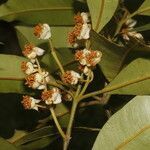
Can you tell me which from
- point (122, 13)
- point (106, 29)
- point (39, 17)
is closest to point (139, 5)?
point (122, 13)

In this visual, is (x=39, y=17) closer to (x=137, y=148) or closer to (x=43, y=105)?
(x=43, y=105)

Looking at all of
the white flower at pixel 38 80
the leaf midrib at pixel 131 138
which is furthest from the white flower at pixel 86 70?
the leaf midrib at pixel 131 138

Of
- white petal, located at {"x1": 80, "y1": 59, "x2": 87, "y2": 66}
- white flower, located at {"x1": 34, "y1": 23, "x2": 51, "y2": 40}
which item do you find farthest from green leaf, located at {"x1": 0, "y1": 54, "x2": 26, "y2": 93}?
white petal, located at {"x1": 80, "y1": 59, "x2": 87, "y2": 66}

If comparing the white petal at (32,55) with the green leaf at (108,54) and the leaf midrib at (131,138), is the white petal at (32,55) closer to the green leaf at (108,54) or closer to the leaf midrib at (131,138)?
the green leaf at (108,54)

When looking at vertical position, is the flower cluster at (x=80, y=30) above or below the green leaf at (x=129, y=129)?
above

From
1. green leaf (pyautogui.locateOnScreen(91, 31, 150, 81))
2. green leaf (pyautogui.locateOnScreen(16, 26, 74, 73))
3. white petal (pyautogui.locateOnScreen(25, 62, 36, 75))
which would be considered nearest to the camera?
green leaf (pyautogui.locateOnScreen(91, 31, 150, 81))

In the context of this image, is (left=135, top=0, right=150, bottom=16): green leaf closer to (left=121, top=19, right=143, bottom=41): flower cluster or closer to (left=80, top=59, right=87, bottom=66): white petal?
(left=121, top=19, right=143, bottom=41): flower cluster

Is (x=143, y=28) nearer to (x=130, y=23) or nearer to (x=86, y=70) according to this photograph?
(x=130, y=23)
